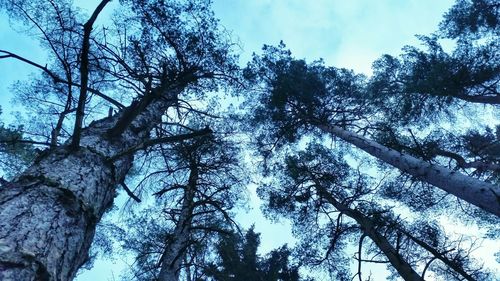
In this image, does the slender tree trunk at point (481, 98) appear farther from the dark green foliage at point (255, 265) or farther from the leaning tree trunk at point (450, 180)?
the dark green foliage at point (255, 265)

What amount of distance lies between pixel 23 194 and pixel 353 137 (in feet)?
26.6

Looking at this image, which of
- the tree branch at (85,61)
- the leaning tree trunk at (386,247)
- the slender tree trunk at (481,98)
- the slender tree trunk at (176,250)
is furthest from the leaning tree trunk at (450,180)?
the tree branch at (85,61)

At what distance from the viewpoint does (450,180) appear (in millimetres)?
5723

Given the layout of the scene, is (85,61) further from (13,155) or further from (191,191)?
(13,155)

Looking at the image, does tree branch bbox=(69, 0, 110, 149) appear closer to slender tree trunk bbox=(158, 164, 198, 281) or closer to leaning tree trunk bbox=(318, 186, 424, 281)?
slender tree trunk bbox=(158, 164, 198, 281)

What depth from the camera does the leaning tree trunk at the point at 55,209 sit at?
1814 millimetres

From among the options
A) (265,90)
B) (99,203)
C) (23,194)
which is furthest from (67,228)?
(265,90)

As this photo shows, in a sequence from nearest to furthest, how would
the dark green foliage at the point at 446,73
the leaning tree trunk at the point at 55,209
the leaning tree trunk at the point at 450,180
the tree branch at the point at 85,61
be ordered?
the leaning tree trunk at the point at 55,209
the tree branch at the point at 85,61
the leaning tree trunk at the point at 450,180
the dark green foliage at the point at 446,73

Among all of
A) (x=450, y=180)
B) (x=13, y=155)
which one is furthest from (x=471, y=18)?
(x=13, y=155)

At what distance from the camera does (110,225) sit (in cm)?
1138

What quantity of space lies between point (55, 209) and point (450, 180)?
5.66 metres

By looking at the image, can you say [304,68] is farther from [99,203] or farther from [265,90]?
[99,203]

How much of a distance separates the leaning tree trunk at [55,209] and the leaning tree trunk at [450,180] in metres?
4.38

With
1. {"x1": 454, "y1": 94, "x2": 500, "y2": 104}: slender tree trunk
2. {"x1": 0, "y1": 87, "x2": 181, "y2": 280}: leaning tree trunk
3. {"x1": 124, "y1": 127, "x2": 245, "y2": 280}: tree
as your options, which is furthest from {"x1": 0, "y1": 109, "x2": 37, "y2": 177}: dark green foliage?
{"x1": 454, "y1": 94, "x2": 500, "y2": 104}: slender tree trunk
